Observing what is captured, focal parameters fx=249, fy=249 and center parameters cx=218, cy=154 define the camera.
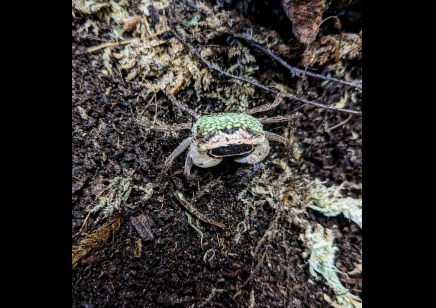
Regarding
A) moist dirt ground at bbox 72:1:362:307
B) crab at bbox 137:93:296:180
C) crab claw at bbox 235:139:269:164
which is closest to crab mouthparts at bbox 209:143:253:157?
crab at bbox 137:93:296:180

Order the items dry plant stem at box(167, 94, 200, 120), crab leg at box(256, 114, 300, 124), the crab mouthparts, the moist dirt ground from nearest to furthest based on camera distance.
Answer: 1. the moist dirt ground
2. the crab mouthparts
3. dry plant stem at box(167, 94, 200, 120)
4. crab leg at box(256, 114, 300, 124)

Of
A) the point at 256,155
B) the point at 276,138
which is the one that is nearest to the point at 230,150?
the point at 256,155

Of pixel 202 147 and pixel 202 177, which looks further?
pixel 202 177

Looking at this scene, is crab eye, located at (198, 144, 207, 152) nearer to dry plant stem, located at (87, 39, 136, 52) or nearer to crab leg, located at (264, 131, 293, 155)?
crab leg, located at (264, 131, 293, 155)

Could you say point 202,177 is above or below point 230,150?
below

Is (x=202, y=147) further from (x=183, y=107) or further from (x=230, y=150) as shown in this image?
(x=183, y=107)

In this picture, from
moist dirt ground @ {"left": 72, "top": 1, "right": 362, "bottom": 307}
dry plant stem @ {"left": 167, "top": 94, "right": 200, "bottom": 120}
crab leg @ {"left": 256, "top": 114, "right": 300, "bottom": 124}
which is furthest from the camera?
crab leg @ {"left": 256, "top": 114, "right": 300, "bottom": 124}

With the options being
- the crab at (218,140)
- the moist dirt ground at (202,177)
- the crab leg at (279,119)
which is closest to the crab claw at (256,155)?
the crab at (218,140)

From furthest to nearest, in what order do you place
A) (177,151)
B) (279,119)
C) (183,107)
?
(279,119) < (183,107) < (177,151)
